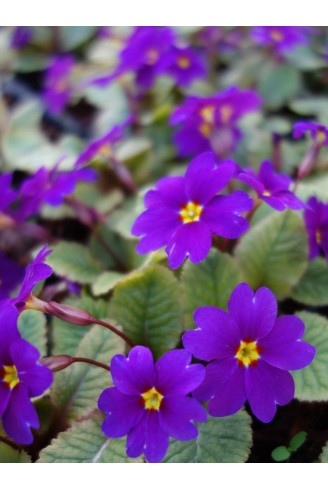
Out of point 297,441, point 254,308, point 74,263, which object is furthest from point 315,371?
point 74,263

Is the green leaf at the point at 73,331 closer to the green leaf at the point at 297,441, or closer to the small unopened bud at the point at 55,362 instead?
the small unopened bud at the point at 55,362

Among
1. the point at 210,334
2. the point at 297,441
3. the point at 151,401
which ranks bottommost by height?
the point at 297,441

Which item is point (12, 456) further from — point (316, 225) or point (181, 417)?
point (316, 225)

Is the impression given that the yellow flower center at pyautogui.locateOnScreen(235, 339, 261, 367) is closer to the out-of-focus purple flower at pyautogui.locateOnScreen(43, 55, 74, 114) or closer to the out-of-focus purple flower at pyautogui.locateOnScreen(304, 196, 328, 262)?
the out-of-focus purple flower at pyautogui.locateOnScreen(304, 196, 328, 262)

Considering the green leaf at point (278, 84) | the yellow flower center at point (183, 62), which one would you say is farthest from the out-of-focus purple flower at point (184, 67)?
the green leaf at point (278, 84)

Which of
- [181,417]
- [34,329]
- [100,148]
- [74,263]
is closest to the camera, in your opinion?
[181,417]

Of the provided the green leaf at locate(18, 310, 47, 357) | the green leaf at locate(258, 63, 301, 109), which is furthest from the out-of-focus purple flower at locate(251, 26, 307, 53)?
the green leaf at locate(18, 310, 47, 357)
